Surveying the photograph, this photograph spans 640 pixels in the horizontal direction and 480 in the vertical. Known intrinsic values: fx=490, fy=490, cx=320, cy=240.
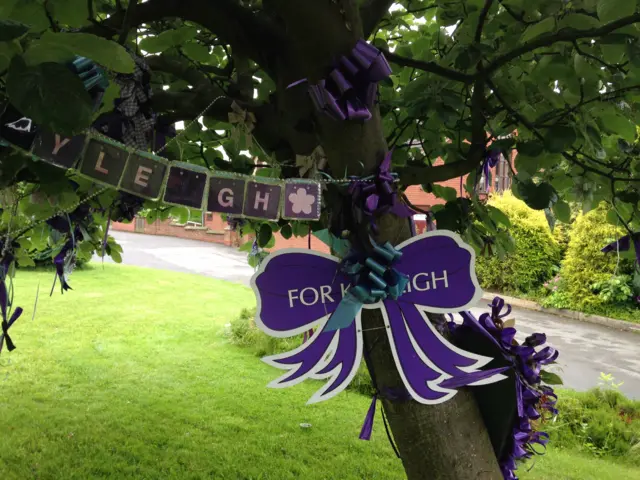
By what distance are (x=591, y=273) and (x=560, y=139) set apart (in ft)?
33.1

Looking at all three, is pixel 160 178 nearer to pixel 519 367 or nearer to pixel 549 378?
pixel 519 367

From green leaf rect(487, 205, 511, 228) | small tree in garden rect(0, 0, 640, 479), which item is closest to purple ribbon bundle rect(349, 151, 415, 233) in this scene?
small tree in garden rect(0, 0, 640, 479)

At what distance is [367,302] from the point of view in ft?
3.91

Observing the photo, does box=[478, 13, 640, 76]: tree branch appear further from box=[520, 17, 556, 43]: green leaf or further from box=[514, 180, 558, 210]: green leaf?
box=[514, 180, 558, 210]: green leaf

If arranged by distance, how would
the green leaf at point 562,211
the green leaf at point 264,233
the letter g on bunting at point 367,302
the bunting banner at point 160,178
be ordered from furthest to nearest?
1. the green leaf at point 264,233
2. the green leaf at point 562,211
3. the letter g on bunting at point 367,302
4. the bunting banner at point 160,178

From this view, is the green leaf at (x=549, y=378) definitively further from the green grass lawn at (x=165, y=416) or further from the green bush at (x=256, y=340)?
the green bush at (x=256, y=340)

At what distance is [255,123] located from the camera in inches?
64.7

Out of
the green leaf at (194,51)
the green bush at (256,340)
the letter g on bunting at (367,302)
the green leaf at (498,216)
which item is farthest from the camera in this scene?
the green bush at (256,340)

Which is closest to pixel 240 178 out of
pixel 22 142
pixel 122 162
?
pixel 122 162

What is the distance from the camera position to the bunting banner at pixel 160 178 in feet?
3.20

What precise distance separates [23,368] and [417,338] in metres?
5.51

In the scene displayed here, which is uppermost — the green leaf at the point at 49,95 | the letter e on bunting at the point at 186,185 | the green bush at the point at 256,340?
the green leaf at the point at 49,95

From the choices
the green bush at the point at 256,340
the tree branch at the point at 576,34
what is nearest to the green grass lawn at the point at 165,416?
the green bush at the point at 256,340

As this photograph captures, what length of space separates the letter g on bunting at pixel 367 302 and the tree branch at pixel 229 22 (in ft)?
2.58
